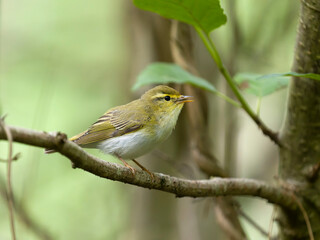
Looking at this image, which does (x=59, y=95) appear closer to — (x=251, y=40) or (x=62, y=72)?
(x=62, y=72)

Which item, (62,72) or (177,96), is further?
(62,72)

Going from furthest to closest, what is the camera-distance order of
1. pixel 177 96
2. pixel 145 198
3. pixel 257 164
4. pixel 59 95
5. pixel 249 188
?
pixel 59 95, pixel 257 164, pixel 145 198, pixel 177 96, pixel 249 188

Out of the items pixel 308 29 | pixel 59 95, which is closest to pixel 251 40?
pixel 308 29

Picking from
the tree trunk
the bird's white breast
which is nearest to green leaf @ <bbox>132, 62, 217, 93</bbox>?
the bird's white breast

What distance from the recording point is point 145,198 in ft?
13.5

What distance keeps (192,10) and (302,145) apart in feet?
3.69

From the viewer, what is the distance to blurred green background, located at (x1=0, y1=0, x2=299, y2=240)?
4.09 metres

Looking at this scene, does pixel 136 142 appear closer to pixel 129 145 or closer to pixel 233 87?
pixel 129 145

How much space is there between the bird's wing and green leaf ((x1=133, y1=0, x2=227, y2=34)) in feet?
3.10

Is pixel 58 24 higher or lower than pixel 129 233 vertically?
higher

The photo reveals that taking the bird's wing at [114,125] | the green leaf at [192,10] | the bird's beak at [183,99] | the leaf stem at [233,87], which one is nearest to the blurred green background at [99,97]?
the bird's beak at [183,99]

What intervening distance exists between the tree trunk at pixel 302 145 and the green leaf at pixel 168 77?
0.54 metres

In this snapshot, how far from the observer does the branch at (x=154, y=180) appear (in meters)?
1.28

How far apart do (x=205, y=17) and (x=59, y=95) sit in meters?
4.40
